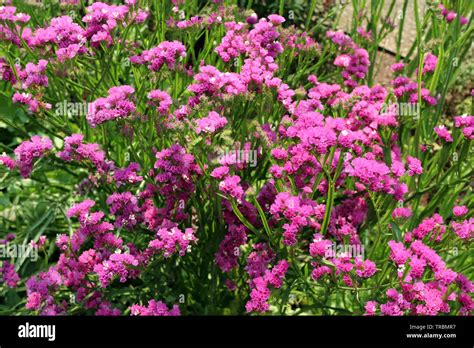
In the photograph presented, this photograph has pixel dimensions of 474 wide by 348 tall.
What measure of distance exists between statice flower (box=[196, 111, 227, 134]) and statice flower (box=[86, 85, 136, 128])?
1.03 feet

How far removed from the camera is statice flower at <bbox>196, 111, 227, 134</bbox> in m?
2.07

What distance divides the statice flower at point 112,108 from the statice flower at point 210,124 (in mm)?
315

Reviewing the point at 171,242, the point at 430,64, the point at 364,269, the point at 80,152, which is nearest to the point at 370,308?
the point at 364,269

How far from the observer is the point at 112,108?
219 centimetres

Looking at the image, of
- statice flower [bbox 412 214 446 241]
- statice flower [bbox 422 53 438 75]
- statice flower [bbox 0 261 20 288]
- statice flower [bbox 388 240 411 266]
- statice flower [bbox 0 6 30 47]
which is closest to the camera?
statice flower [bbox 388 240 411 266]

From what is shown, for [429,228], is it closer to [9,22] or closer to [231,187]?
[231,187]

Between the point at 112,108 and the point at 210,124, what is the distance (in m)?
0.43

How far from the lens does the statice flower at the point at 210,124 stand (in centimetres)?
207

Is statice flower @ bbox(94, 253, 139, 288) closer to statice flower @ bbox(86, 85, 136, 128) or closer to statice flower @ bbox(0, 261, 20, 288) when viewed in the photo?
statice flower @ bbox(86, 85, 136, 128)

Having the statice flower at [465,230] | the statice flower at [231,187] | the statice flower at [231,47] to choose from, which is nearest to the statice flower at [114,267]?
the statice flower at [231,187]

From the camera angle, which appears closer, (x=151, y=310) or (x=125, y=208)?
(x=151, y=310)

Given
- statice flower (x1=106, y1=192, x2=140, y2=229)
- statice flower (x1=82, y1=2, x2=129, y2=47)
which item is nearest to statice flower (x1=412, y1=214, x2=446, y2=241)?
statice flower (x1=106, y1=192, x2=140, y2=229)

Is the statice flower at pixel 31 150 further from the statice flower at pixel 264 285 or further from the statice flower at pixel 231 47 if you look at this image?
the statice flower at pixel 264 285

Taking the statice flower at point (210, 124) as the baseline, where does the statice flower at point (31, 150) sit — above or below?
below
